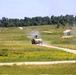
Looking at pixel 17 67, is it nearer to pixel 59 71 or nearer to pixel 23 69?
pixel 23 69

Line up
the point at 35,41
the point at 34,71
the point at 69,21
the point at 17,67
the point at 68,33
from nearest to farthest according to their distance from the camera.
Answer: the point at 34,71
the point at 17,67
the point at 35,41
the point at 68,33
the point at 69,21

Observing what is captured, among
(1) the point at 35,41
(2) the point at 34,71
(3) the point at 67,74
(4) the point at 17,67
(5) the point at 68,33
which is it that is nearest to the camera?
(3) the point at 67,74

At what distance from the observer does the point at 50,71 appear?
23469 millimetres

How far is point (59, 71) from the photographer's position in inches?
923

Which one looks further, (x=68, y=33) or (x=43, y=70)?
(x=68, y=33)

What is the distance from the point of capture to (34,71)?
2339 centimetres

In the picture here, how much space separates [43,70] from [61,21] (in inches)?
6157

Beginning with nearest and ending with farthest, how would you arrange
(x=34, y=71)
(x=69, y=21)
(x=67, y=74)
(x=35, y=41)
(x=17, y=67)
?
(x=67, y=74) < (x=34, y=71) < (x=17, y=67) < (x=35, y=41) < (x=69, y=21)

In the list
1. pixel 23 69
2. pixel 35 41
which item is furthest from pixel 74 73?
pixel 35 41

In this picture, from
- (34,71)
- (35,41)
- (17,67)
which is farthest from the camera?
(35,41)

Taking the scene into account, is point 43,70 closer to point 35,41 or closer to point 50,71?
point 50,71

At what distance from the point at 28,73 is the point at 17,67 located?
130 inches

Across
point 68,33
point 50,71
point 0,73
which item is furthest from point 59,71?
point 68,33

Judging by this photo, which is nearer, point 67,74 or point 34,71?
point 67,74
